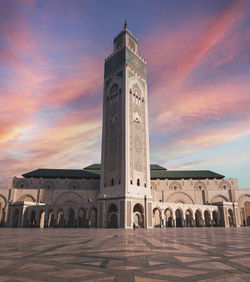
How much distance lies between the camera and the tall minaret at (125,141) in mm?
35781

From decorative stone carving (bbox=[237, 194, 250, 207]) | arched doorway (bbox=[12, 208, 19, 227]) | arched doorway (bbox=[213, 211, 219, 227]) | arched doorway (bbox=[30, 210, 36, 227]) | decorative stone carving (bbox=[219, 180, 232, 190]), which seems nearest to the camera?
arched doorway (bbox=[12, 208, 19, 227])

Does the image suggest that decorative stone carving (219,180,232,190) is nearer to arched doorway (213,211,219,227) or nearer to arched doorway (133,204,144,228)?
arched doorway (213,211,219,227)

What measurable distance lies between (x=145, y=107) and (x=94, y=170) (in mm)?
25933

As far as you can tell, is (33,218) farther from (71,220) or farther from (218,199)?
(218,199)

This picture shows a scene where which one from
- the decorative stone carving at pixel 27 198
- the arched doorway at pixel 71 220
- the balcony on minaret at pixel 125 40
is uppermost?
the balcony on minaret at pixel 125 40

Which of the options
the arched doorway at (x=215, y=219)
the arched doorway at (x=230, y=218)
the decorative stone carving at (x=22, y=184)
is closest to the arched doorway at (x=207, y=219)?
the arched doorway at (x=215, y=219)

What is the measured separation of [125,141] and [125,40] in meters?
23.4

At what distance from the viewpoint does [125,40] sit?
4678 centimetres

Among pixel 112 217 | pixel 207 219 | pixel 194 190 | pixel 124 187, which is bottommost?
pixel 207 219

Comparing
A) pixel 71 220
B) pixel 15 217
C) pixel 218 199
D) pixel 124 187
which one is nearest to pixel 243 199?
pixel 218 199

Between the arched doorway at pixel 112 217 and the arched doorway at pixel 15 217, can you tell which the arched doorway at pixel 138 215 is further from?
the arched doorway at pixel 15 217

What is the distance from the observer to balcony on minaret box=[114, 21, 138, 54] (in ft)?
155

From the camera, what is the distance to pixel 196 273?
3.73 m

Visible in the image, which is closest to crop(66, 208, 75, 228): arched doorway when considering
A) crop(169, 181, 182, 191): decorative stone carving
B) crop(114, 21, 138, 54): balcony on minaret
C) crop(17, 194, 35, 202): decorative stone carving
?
crop(17, 194, 35, 202): decorative stone carving
